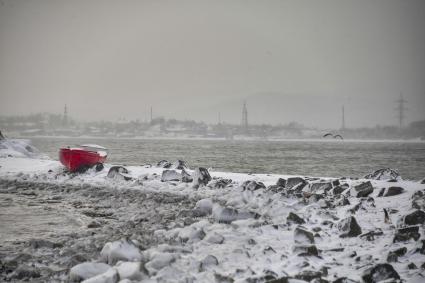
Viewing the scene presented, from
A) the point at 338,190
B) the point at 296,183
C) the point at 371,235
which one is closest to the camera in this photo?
the point at 371,235

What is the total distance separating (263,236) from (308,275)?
2286 millimetres

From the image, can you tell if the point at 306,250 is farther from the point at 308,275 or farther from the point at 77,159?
the point at 77,159

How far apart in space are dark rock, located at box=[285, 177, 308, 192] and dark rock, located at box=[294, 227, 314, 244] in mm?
5237

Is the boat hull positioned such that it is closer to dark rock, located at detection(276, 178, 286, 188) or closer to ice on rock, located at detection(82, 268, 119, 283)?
dark rock, located at detection(276, 178, 286, 188)

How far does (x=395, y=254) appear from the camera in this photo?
6.55 metres

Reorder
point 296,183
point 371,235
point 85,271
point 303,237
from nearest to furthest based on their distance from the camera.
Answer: point 85,271 < point 303,237 < point 371,235 < point 296,183

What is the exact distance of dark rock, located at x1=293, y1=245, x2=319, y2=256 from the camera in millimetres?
6707

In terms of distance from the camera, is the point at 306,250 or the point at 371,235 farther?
the point at 371,235

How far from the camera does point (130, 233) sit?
8.70 meters

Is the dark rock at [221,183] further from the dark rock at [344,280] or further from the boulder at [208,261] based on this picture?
the dark rock at [344,280]

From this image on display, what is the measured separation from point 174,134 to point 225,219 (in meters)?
177

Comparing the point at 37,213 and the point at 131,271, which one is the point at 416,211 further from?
the point at 37,213

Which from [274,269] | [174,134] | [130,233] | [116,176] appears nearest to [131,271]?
[274,269]

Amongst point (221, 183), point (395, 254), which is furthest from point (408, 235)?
point (221, 183)
